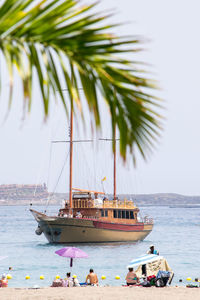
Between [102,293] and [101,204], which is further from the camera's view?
[101,204]

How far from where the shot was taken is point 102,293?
21062 millimetres

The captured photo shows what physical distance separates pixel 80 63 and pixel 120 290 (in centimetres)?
1948

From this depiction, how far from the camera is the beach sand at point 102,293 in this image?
19922mm

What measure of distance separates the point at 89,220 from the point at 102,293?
3220 cm

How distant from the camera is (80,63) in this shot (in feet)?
10.5

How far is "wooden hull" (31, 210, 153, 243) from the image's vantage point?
5359cm

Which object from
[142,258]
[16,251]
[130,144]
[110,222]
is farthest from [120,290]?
[16,251]

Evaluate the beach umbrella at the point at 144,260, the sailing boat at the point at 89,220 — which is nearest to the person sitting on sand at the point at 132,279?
the beach umbrella at the point at 144,260

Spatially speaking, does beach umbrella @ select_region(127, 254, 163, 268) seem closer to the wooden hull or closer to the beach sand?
the beach sand

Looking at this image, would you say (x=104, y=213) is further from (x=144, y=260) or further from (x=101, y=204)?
(x=144, y=260)

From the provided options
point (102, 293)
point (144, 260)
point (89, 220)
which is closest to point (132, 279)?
point (144, 260)

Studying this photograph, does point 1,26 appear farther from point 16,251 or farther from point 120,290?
point 16,251

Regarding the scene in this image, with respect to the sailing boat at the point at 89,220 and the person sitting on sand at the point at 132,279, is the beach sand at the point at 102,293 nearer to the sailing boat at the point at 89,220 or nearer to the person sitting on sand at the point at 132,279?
the person sitting on sand at the point at 132,279

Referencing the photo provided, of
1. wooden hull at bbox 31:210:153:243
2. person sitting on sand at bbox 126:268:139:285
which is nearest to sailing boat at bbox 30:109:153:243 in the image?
wooden hull at bbox 31:210:153:243
